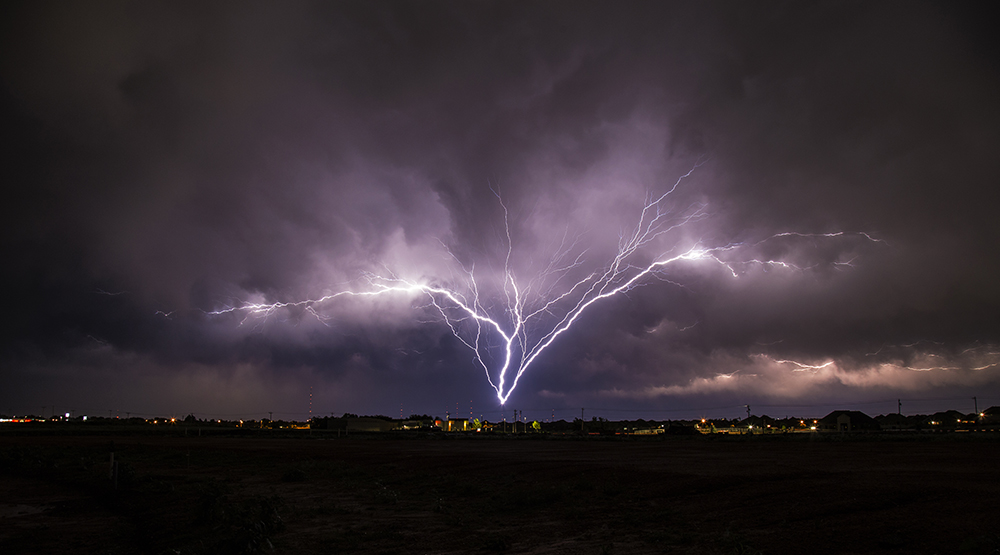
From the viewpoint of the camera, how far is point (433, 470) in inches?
835

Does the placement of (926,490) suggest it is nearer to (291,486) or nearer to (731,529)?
(731,529)

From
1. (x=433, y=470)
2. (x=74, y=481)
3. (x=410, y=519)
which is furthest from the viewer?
(x=433, y=470)

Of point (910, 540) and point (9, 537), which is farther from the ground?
point (910, 540)

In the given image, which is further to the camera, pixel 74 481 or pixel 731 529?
pixel 74 481

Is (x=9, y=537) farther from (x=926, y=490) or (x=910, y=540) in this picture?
(x=926, y=490)

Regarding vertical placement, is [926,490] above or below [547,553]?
above

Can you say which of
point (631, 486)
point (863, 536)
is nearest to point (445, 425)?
point (631, 486)

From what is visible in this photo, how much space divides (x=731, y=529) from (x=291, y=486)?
46.0 feet

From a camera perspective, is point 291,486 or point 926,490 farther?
point 291,486

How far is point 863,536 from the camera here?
24.8 ft

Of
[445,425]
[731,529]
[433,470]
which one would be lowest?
[445,425]

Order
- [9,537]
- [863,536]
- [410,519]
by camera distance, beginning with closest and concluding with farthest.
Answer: [863,536], [9,537], [410,519]

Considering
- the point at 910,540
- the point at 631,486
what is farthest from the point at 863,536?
the point at 631,486

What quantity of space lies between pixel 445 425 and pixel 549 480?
9798 cm
